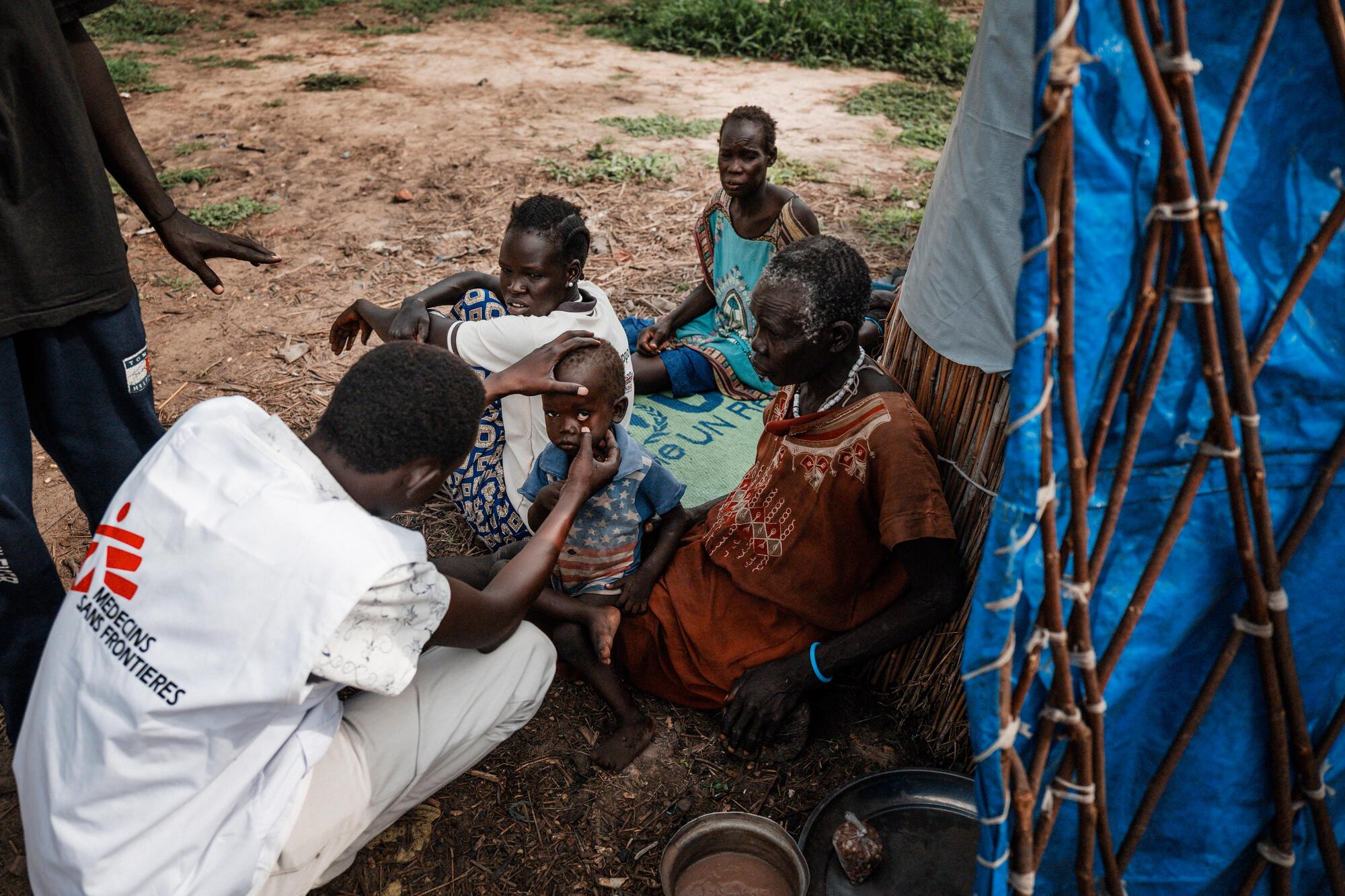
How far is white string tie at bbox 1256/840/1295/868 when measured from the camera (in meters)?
1.73

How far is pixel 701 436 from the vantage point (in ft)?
13.5

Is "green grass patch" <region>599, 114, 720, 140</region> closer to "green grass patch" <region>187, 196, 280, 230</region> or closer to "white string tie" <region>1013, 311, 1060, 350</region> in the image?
"green grass patch" <region>187, 196, 280, 230</region>

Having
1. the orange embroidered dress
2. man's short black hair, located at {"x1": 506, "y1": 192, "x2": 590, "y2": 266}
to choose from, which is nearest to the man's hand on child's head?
man's short black hair, located at {"x1": 506, "y1": 192, "x2": 590, "y2": 266}

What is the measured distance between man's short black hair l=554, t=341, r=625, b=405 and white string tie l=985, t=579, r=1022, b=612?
A: 1.48 m

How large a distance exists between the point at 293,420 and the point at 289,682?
2.79m

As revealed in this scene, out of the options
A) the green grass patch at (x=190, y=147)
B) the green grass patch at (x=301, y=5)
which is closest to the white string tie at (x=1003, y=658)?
the green grass patch at (x=190, y=147)

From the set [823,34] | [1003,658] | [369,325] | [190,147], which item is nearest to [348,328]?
[369,325]

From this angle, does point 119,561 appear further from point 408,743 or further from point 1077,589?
point 1077,589

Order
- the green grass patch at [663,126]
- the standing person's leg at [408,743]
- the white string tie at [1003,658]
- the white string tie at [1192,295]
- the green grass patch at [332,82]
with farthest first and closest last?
the green grass patch at [332,82] → the green grass patch at [663,126] → the standing person's leg at [408,743] → the white string tie at [1003,658] → the white string tie at [1192,295]

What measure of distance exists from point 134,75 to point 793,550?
8641mm

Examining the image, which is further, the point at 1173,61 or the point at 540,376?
the point at 540,376

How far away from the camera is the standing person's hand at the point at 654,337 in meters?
4.41

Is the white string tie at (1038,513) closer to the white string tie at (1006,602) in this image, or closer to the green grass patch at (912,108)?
the white string tie at (1006,602)

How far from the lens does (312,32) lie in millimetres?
10086
